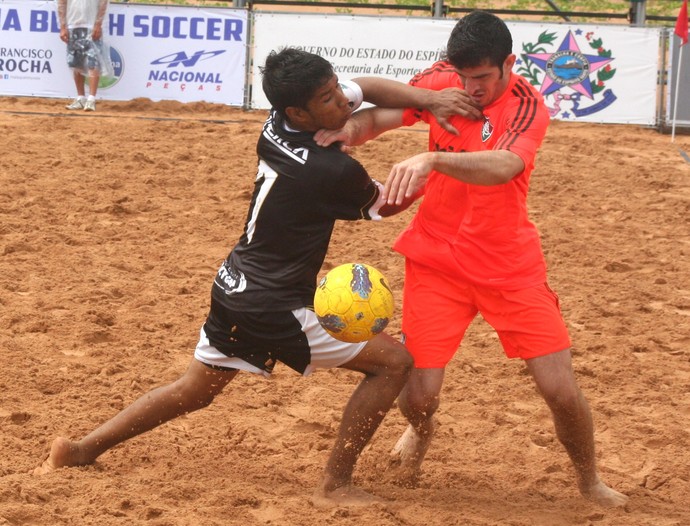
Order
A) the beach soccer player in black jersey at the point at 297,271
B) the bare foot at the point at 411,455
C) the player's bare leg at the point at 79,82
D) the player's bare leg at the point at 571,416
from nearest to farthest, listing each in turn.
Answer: the beach soccer player in black jersey at the point at 297,271 → the player's bare leg at the point at 571,416 → the bare foot at the point at 411,455 → the player's bare leg at the point at 79,82

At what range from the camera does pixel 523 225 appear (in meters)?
4.83

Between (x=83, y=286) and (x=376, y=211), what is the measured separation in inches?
153

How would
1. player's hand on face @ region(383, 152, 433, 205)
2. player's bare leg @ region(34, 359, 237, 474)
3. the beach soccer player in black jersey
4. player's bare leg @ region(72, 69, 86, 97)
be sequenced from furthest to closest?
player's bare leg @ region(72, 69, 86, 97)
player's bare leg @ region(34, 359, 237, 474)
the beach soccer player in black jersey
player's hand on face @ region(383, 152, 433, 205)

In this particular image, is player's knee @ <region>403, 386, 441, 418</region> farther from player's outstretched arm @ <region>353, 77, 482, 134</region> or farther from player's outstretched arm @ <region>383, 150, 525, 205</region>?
player's outstretched arm @ <region>353, 77, 482, 134</region>

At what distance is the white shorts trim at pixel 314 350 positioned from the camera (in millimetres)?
4496

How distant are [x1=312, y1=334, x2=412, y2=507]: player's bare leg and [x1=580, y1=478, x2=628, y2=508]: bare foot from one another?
1.02 meters

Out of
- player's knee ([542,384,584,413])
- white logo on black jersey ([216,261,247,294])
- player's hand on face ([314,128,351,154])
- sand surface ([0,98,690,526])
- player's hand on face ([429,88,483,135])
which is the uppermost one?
player's hand on face ([429,88,483,135])

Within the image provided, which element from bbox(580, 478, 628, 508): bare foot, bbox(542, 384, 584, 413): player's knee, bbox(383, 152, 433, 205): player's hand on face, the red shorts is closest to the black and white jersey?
bbox(383, 152, 433, 205): player's hand on face

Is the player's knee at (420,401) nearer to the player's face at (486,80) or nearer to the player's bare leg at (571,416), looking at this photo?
the player's bare leg at (571,416)

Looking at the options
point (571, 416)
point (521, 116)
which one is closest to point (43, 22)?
point (521, 116)

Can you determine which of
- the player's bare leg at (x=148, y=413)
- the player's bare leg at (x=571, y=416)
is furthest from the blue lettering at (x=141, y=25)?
→ the player's bare leg at (x=571, y=416)

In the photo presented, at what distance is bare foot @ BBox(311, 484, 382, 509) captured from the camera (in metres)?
4.68

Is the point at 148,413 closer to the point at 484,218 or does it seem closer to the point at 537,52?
the point at 484,218

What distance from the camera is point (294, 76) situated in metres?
4.25
